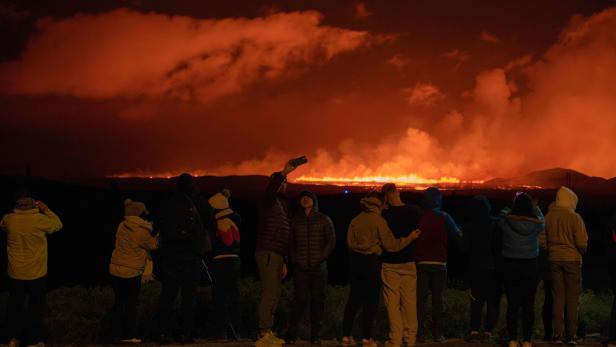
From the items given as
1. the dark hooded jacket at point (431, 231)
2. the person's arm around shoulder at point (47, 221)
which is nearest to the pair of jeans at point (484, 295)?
the dark hooded jacket at point (431, 231)

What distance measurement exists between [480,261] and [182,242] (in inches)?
162

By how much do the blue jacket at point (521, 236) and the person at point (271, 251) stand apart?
2811mm

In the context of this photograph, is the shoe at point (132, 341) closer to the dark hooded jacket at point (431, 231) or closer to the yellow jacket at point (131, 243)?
the yellow jacket at point (131, 243)

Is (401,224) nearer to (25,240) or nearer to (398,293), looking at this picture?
(398,293)

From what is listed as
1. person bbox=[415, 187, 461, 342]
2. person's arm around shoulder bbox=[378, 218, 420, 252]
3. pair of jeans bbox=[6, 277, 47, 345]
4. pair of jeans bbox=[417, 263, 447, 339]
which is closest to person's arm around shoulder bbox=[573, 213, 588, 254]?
person bbox=[415, 187, 461, 342]

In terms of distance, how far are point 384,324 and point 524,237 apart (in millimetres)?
3544

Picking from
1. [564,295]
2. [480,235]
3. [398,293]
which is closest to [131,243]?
[398,293]

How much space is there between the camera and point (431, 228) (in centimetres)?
1265

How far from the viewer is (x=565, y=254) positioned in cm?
1245

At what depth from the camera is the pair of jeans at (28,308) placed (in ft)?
37.9

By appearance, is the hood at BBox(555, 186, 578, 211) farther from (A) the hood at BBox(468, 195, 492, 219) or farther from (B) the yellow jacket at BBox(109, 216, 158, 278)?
(B) the yellow jacket at BBox(109, 216, 158, 278)

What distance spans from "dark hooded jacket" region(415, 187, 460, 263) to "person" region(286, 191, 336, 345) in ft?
4.54

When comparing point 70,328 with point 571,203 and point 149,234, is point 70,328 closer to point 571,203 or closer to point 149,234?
point 149,234

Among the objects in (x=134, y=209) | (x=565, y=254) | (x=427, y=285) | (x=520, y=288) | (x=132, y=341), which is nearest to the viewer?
(x=520, y=288)
